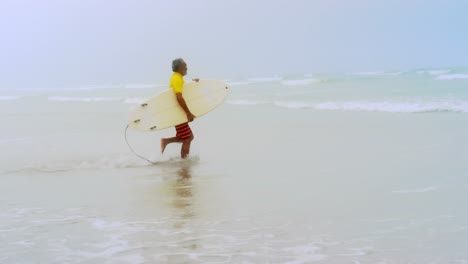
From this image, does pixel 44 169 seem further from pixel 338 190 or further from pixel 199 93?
pixel 338 190

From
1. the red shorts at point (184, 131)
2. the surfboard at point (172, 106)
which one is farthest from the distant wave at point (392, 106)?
the red shorts at point (184, 131)

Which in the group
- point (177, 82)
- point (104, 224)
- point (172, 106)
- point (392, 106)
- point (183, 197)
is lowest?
point (392, 106)

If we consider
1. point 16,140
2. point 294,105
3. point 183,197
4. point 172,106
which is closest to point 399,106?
point 294,105

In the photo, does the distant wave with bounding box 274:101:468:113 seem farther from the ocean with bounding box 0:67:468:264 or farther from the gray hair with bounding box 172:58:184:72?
the gray hair with bounding box 172:58:184:72

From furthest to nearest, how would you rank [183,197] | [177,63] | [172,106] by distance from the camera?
[172,106]
[177,63]
[183,197]

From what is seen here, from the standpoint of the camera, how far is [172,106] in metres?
7.71

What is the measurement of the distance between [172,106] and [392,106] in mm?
7932

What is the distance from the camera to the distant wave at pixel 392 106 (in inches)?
499

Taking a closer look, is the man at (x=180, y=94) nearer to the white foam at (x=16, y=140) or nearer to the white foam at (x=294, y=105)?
the white foam at (x=16, y=140)

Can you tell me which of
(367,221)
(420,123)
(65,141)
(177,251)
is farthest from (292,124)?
(177,251)

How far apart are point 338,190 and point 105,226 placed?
216 cm

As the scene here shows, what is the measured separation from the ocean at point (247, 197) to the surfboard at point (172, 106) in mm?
498

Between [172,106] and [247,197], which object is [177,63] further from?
[247,197]

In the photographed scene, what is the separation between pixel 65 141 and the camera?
10133 mm
